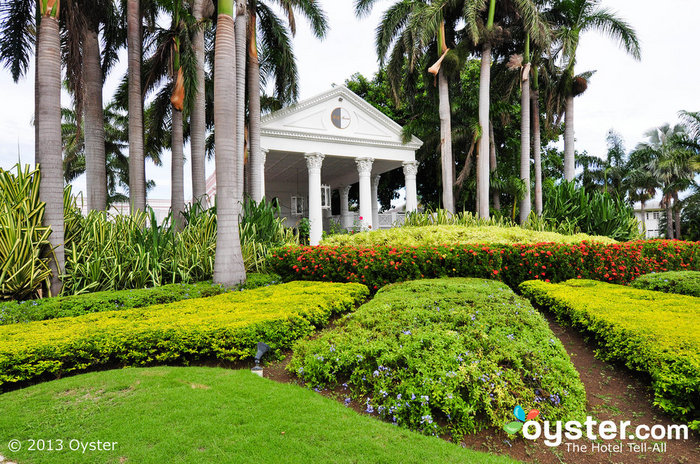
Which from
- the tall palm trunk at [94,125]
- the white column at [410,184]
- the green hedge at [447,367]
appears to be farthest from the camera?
the white column at [410,184]

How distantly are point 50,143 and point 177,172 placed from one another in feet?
15.1

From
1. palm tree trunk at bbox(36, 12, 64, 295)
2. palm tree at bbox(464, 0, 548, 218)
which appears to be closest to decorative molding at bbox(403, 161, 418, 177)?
palm tree at bbox(464, 0, 548, 218)

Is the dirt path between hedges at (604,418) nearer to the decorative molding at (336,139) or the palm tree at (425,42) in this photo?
the palm tree at (425,42)

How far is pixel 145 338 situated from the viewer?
3924mm

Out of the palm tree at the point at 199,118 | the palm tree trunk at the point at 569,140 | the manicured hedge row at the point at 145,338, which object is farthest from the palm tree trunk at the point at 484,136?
the manicured hedge row at the point at 145,338

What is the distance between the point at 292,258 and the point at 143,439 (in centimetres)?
533

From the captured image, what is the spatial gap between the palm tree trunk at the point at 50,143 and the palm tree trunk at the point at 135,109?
3.27m

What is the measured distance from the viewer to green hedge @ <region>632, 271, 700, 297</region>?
230 inches

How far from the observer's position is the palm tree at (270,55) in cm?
1231

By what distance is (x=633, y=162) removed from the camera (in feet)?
110

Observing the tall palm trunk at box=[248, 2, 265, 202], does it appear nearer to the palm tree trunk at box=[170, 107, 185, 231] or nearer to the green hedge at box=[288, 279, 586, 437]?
the palm tree trunk at box=[170, 107, 185, 231]

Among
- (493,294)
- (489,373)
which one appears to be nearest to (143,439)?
(489,373)

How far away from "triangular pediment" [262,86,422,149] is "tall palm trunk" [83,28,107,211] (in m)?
5.86

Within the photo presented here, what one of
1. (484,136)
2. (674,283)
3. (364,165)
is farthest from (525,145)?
(674,283)
